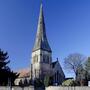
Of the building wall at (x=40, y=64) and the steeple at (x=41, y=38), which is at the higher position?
the steeple at (x=41, y=38)

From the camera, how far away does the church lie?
74.6 m

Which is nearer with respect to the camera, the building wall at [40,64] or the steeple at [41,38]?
the building wall at [40,64]

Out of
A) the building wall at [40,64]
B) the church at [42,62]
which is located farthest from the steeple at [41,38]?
the building wall at [40,64]

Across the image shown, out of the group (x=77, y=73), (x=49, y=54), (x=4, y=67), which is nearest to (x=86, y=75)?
(x=77, y=73)

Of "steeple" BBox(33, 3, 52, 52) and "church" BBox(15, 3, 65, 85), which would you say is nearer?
"church" BBox(15, 3, 65, 85)

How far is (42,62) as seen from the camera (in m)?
76.1

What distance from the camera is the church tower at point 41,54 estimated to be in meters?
74.8

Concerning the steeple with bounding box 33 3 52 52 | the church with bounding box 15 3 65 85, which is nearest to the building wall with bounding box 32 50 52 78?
the church with bounding box 15 3 65 85

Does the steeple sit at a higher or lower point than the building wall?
higher

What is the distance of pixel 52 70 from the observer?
7600cm

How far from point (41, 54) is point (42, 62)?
7.41 feet

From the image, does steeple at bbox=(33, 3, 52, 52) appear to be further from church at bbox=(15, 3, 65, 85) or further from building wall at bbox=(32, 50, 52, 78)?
building wall at bbox=(32, 50, 52, 78)

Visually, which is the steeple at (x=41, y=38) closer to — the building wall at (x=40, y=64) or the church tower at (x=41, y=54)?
the church tower at (x=41, y=54)

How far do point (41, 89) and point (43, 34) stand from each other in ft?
158
